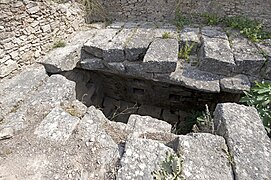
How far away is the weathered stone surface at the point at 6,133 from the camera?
83.6 inches

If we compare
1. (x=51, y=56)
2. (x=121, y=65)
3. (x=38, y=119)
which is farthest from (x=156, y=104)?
(x=38, y=119)

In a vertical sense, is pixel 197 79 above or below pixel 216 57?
below

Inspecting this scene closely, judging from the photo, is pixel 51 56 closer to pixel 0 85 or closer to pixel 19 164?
pixel 0 85

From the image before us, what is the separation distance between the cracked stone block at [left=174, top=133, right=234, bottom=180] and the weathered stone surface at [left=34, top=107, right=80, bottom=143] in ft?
Answer: 3.50

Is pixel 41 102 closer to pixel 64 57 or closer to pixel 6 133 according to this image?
pixel 6 133

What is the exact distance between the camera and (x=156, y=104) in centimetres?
464

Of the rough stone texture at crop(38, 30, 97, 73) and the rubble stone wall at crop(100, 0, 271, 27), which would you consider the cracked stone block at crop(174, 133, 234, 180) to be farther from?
the rubble stone wall at crop(100, 0, 271, 27)

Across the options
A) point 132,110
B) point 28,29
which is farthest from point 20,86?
point 132,110

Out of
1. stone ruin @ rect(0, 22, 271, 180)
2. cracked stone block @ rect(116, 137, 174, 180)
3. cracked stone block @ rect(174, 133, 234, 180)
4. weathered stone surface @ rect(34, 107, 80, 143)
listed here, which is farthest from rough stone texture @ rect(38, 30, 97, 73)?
cracked stone block @ rect(174, 133, 234, 180)

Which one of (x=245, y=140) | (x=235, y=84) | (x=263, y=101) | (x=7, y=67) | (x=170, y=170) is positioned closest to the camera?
(x=170, y=170)

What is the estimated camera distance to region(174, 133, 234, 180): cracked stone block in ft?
5.37

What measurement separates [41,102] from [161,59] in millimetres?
1750

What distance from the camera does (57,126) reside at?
7.18ft

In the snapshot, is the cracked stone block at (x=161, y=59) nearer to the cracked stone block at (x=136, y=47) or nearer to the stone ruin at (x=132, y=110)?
the stone ruin at (x=132, y=110)
